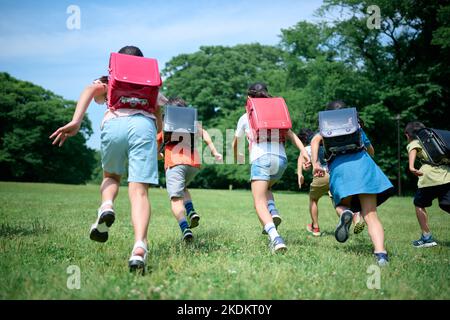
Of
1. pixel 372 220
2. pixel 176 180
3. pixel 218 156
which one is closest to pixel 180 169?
pixel 176 180

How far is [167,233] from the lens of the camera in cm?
693

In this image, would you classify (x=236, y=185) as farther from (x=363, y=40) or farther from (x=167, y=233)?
(x=167, y=233)

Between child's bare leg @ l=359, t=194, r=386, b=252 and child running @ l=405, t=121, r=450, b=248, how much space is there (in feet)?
7.52

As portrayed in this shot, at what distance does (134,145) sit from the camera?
3.97 meters

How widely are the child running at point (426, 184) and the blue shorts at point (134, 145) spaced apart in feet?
15.9

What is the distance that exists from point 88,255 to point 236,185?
45024 millimetres

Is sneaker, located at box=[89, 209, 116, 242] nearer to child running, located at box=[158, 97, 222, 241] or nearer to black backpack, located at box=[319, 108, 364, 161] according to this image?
Result: child running, located at box=[158, 97, 222, 241]

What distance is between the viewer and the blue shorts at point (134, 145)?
3924 mm

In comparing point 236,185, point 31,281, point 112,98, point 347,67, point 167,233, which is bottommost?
point 236,185

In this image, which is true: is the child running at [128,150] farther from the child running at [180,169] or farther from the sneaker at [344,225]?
the sneaker at [344,225]

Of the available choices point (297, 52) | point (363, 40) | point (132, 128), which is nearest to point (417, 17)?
point (363, 40)

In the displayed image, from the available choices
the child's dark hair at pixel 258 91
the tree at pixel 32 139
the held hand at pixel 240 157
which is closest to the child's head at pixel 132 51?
the child's dark hair at pixel 258 91

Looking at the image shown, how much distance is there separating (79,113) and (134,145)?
2.21 ft
